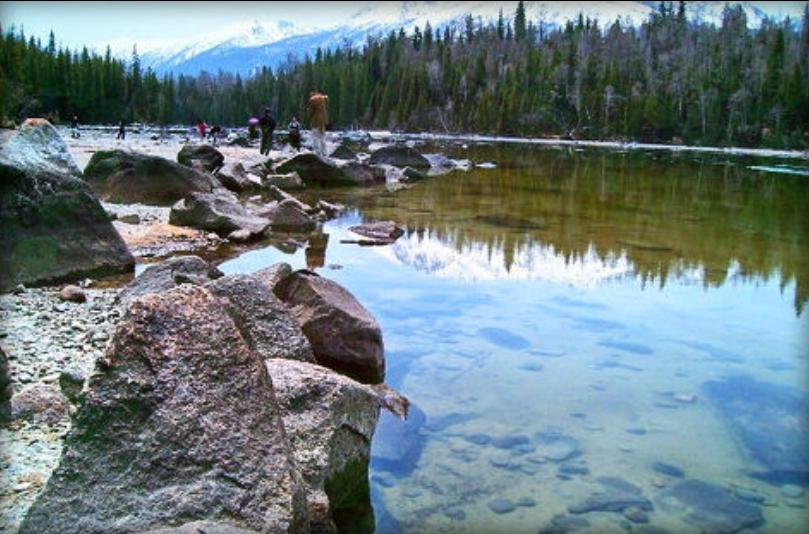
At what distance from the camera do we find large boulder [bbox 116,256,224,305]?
844cm

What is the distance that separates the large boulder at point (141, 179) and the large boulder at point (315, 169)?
7619mm

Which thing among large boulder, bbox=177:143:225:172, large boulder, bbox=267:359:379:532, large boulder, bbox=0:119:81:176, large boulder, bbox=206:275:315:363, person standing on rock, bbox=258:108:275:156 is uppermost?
person standing on rock, bbox=258:108:275:156

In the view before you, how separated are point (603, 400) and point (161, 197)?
14550 millimetres

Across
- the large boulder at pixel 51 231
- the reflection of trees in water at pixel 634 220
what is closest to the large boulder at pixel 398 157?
the reflection of trees in water at pixel 634 220

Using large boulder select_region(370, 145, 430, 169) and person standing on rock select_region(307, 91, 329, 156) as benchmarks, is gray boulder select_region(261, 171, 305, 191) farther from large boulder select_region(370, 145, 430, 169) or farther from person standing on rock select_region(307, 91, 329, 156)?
large boulder select_region(370, 145, 430, 169)

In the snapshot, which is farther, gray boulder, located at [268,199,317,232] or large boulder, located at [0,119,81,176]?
gray boulder, located at [268,199,317,232]

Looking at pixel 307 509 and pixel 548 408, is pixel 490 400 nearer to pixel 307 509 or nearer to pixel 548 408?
pixel 548 408

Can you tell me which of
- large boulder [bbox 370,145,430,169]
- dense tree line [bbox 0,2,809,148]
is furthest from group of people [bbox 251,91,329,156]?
dense tree line [bbox 0,2,809,148]

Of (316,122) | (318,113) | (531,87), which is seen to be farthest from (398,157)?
(531,87)

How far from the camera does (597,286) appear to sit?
1290 cm

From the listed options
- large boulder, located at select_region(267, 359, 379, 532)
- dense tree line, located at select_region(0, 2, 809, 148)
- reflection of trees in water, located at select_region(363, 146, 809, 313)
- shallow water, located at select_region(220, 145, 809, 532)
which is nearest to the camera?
large boulder, located at select_region(267, 359, 379, 532)

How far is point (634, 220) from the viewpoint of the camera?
21.0m

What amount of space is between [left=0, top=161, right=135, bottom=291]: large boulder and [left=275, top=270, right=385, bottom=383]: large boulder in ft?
11.8

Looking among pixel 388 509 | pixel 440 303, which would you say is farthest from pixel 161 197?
pixel 388 509
